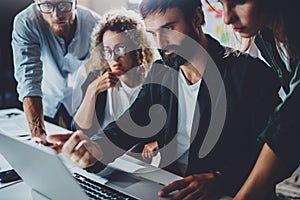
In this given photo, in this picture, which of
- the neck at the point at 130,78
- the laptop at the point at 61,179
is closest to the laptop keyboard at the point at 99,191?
the laptop at the point at 61,179

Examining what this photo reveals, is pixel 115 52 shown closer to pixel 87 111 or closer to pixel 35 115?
pixel 87 111

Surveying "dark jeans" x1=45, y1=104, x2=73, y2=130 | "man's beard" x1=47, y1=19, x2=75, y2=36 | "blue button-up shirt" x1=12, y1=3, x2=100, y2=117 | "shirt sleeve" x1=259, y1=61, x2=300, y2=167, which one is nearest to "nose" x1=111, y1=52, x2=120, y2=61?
"blue button-up shirt" x1=12, y1=3, x2=100, y2=117

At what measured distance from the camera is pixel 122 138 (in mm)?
1396

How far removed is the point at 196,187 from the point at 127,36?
54 centimetres

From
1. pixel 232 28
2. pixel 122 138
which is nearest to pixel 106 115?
pixel 122 138

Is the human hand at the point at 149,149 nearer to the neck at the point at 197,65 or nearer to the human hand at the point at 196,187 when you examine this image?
the human hand at the point at 196,187

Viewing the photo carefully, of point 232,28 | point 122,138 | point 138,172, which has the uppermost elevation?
point 232,28

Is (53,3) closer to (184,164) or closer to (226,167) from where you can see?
(184,164)

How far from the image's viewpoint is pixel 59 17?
150 centimetres

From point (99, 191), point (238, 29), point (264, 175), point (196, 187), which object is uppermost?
point (238, 29)

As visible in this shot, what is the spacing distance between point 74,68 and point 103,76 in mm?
159

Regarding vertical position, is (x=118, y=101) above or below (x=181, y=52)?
below

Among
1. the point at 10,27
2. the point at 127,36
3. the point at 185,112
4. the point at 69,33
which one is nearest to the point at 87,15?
the point at 69,33

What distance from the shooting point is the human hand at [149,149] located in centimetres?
131
